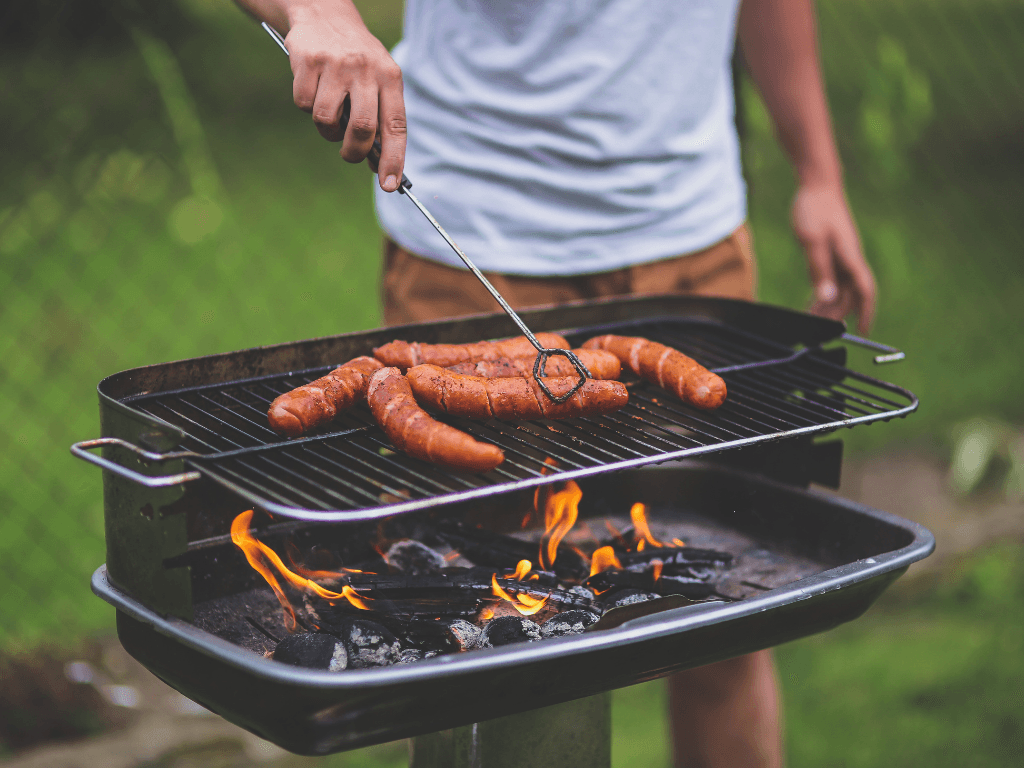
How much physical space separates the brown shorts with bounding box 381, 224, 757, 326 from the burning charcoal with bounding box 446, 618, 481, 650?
3.38 ft

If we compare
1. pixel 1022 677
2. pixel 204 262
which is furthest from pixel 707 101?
pixel 204 262

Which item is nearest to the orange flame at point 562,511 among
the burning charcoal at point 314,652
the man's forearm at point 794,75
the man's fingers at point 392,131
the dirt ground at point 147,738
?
the burning charcoal at point 314,652

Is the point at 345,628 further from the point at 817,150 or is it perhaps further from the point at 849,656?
the point at 849,656

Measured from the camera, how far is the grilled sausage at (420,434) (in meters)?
1.67

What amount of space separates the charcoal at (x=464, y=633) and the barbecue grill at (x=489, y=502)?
Answer: 20cm

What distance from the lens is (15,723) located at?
3428 mm

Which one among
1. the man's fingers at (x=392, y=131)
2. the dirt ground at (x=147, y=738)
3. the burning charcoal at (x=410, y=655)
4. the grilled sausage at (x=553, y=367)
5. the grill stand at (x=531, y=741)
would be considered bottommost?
the dirt ground at (x=147, y=738)

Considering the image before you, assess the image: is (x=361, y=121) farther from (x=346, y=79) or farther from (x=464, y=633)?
(x=464, y=633)

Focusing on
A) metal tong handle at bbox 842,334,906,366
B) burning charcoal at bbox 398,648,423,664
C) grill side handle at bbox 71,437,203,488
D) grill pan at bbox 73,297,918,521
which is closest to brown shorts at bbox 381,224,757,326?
grill pan at bbox 73,297,918,521

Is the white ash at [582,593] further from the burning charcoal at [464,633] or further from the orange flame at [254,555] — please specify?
the orange flame at [254,555]

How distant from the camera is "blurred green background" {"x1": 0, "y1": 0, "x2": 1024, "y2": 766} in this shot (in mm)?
4070

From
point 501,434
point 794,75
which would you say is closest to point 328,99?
point 501,434

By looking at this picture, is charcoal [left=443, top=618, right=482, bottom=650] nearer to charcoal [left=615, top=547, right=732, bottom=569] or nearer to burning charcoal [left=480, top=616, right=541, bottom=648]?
burning charcoal [left=480, top=616, right=541, bottom=648]

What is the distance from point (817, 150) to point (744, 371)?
3.48ft
